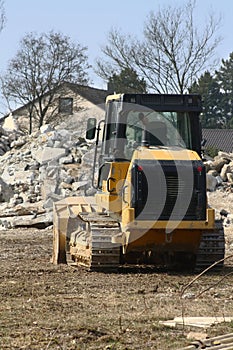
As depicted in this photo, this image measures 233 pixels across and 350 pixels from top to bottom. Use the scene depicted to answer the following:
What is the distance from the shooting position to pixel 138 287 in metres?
11.8

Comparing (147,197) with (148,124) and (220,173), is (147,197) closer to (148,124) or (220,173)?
(148,124)

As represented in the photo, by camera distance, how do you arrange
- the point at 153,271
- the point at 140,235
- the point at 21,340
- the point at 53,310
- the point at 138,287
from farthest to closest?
the point at 153,271 → the point at 140,235 → the point at 138,287 → the point at 53,310 → the point at 21,340

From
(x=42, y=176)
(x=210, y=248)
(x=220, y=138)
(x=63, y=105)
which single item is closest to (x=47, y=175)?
(x=42, y=176)

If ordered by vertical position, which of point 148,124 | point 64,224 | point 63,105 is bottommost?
point 64,224

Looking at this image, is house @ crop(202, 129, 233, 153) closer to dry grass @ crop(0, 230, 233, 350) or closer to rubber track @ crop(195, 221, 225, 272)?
dry grass @ crop(0, 230, 233, 350)

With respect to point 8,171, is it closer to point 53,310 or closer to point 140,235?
point 140,235

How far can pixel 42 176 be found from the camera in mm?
29719

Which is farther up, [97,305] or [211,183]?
[211,183]

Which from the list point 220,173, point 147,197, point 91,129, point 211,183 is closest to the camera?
point 147,197

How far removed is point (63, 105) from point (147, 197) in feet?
148

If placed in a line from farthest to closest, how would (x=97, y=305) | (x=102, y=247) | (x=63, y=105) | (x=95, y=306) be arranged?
(x=63, y=105) → (x=102, y=247) → (x=97, y=305) → (x=95, y=306)

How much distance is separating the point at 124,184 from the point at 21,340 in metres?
6.18

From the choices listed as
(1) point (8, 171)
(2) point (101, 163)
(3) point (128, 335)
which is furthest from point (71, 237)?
(1) point (8, 171)

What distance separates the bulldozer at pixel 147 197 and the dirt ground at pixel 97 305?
0.39 meters
